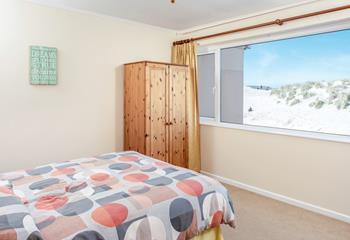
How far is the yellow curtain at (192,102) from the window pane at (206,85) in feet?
0.80

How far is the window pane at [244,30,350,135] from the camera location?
2.86 metres

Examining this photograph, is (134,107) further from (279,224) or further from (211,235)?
(279,224)

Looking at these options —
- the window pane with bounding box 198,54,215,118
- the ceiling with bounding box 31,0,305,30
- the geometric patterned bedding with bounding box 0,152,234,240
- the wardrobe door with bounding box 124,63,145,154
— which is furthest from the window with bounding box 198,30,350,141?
the geometric patterned bedding with bounding box 0,152,234,240

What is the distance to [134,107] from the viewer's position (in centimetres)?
360

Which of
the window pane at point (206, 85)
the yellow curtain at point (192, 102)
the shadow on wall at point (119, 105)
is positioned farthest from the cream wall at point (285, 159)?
the shadow on wall at point (119, 105)

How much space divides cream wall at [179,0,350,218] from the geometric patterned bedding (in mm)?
1502

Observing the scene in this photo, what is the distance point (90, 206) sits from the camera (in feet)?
5.12

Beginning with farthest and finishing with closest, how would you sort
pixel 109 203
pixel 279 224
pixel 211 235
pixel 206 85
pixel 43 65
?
1. pixel 206 85
2. pixel 43 65
3. pixel 279 224
4. pixel 211 235
5. pixel 109 203

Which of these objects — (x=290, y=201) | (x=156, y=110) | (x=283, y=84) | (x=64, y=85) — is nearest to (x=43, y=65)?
(x=64, y=85)

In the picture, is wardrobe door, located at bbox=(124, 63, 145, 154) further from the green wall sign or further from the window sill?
the window sill

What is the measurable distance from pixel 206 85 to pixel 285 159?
67.1 inches

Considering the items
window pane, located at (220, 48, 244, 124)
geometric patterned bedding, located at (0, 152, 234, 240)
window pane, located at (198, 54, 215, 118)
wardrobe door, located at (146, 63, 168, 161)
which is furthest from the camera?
window pane, located at (198, 54, 215, 118)

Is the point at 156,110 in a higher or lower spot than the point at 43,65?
lower

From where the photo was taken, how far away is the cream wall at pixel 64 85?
9.47 ft
